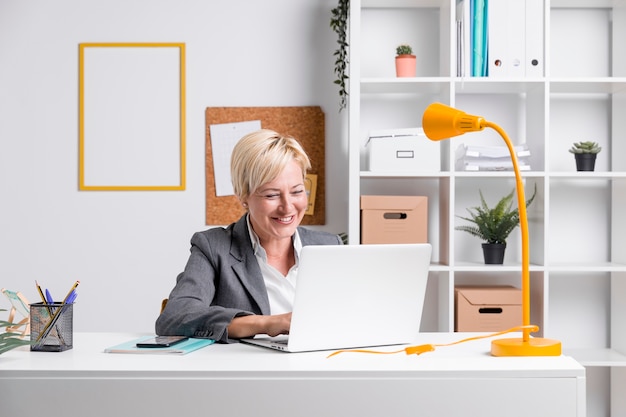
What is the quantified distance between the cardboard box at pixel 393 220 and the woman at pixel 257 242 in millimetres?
906

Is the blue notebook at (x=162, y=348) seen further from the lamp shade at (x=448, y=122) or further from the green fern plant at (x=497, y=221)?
the green fern plant at (x=497, y=221)

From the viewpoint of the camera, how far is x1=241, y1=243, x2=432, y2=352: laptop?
64.5 inches

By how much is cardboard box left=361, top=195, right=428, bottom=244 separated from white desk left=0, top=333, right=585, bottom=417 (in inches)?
69.2

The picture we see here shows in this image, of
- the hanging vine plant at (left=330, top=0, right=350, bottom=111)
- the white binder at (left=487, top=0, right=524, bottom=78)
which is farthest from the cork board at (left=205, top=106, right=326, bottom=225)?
the white binder at (left=487, top=0, right=524, bottom=78)

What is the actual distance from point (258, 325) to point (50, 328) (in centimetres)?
48

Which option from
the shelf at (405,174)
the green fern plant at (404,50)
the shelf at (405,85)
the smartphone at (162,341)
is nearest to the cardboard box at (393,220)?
the shelf at (405,174)

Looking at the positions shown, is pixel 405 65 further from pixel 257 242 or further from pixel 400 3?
pixel 257 242

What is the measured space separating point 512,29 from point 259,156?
1550 millimetres

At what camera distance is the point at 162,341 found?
5.79 feet

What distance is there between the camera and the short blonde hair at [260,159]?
226 centimetres

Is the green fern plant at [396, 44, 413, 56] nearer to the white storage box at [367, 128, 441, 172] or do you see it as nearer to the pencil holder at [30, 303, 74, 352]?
the white storage box at [367, 128, 441, 172]

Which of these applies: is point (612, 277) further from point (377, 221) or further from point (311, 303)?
point (311, 303)

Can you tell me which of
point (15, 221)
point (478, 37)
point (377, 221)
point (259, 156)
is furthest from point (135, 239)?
point (478, 37)

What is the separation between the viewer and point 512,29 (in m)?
3.27
